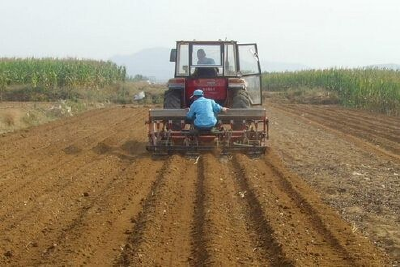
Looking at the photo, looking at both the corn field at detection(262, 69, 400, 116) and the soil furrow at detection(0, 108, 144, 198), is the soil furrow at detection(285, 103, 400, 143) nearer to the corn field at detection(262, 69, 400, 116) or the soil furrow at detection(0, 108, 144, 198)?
the corn field at detection(262, 69, 400, 116)

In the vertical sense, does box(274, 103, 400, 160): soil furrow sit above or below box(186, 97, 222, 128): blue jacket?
below

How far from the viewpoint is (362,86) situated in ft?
92.3

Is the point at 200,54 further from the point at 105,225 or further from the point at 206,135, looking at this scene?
the point at 105,225

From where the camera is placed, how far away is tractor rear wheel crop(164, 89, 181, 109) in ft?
43.5

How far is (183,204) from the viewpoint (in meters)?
7.71

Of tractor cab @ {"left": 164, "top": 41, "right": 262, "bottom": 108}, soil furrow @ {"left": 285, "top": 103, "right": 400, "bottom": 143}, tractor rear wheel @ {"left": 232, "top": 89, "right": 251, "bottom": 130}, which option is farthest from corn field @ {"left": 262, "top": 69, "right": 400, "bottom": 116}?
tractor rear wheel @ {"left": 232, "top": 89, "right": 251, "bottom": 130}

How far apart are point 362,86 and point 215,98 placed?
16.4 metres

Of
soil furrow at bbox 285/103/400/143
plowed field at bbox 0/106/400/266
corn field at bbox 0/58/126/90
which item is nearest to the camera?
plowed field at bbox 0/106/400/266

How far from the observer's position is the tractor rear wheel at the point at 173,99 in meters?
13.3

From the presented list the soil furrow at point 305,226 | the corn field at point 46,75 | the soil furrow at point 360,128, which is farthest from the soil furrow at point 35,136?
the corn field at point 46,75

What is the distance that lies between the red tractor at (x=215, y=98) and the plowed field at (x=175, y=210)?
1.44 ft

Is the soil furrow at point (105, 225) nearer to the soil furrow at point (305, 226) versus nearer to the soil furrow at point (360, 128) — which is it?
the soil furrow at point (305, 226)

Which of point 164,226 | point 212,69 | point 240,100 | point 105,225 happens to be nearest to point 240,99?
point 240,100

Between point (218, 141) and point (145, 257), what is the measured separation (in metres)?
6.97
